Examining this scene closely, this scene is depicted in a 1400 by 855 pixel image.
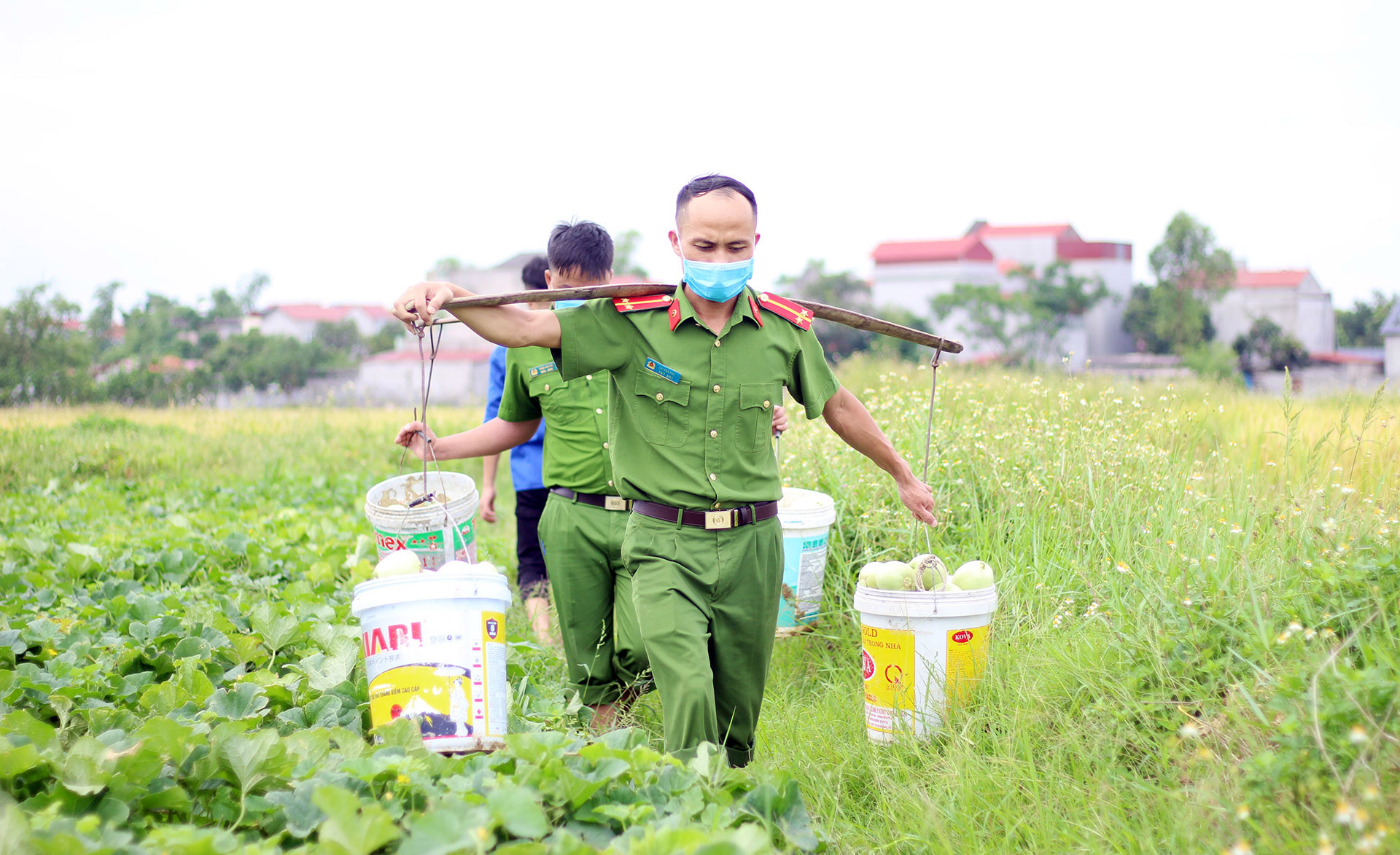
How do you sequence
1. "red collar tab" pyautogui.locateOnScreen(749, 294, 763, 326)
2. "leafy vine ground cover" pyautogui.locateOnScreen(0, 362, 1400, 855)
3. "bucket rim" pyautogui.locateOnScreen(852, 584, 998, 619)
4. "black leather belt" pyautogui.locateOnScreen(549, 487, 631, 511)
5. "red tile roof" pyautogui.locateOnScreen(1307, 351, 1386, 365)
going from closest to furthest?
"leafy vine ground cover" pyautogui.locateOnScreen(0, 362, 1400, 855), "red collar tab" pyautogui.locateOnScreen(749, 294, 763, 326), "bucket rim" pyautogui.locateOnScreen(852, 584, 998, 619), "black leather belt" pyautogui.locateOnScreen(549, 487, 631, 511), "red tile roof" pyautogui.locateOnScreen(1307, 351, 1386, 365)

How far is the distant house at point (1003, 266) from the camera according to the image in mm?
62094

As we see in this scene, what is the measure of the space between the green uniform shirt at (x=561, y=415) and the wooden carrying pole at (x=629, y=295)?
91 cm

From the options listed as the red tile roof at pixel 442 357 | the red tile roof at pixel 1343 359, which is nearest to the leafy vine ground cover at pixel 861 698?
the red tile roof at pixel 442 357

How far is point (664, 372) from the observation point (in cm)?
315

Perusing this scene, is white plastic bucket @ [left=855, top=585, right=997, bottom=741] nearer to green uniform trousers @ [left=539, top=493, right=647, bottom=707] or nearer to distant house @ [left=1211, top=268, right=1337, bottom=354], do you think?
green uniform trousers @ [left=539, top=493, right=647, bottom=707]

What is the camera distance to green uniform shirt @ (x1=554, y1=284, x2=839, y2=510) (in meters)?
3.12

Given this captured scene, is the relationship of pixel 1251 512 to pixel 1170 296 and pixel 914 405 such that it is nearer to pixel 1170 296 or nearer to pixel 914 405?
pixel 914 405

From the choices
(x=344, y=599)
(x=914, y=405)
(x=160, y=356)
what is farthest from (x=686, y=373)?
(x=160, y=356)

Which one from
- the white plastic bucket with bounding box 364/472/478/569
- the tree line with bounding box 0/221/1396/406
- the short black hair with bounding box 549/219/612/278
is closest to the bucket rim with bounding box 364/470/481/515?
the white plastic bucket with bounding box 364/472/478/569

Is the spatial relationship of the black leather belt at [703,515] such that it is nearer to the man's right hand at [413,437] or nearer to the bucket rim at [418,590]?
the bucket rim at [418,590]

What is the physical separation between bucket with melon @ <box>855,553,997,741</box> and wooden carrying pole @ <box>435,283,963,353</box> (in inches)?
31.5

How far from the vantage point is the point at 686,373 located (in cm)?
316

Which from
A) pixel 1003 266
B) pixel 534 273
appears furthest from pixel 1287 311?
pixel 534 273

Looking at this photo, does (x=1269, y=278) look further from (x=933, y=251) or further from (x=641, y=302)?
(x=641, y=302)
